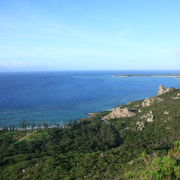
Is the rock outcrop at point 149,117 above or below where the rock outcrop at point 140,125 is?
above

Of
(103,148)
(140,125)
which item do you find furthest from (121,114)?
(103,148)

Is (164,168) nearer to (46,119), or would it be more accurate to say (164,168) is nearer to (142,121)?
(142,121)

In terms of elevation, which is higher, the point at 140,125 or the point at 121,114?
the point at 121,114

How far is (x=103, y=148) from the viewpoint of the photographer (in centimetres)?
4094

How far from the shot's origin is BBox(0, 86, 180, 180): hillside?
2200 cm

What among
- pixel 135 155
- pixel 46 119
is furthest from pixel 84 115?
pixel 135 155

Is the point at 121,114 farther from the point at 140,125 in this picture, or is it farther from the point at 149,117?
the point at 140,125

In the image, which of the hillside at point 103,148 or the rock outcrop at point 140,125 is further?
the rock outcrop at point 140,125

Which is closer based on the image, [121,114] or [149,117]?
A: [149,117]

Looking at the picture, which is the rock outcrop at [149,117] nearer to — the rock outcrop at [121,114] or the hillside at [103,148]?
the hillside at [103,148]

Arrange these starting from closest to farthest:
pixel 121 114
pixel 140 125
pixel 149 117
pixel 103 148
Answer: pixel 103 148, pixel 140 125, pixel 149 117, pixel 121 114

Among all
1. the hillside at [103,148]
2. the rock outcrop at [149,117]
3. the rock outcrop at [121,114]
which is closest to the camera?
the hillside at [103,148]

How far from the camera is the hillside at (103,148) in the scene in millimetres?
22000

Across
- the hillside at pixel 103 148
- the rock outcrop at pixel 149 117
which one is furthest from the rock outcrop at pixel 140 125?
the rock outcrop at pixel 149 117
